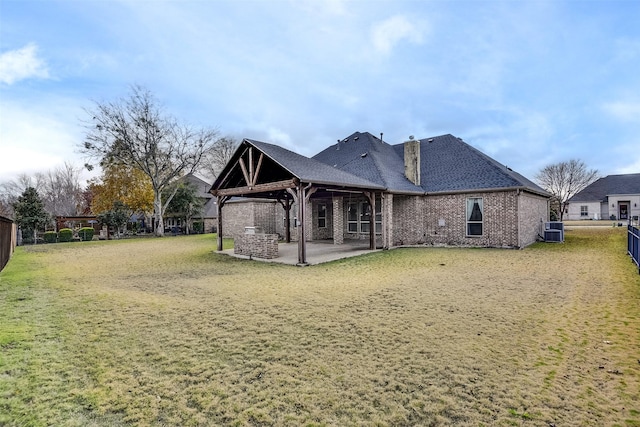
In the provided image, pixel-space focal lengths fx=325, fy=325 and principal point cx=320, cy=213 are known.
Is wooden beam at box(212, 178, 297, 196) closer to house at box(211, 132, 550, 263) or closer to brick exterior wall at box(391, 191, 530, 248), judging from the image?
house at box(211, 132, 550, 263)

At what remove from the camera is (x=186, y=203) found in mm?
30922

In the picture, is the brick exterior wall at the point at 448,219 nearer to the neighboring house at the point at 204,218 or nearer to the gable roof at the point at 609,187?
the neighboring house at the point at 204,218

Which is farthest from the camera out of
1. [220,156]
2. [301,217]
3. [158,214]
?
[220,156]

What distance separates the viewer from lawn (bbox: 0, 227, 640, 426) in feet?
9.04

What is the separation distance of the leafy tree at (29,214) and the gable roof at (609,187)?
181 feet

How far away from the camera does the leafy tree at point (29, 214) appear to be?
2220cm

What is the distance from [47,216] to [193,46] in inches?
733

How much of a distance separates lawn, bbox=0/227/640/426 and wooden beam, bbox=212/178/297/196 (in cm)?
428

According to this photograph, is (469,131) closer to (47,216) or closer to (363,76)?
(363,76)

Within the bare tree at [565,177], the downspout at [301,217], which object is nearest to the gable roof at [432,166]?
the downspout at [301,217]

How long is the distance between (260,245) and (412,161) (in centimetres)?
938

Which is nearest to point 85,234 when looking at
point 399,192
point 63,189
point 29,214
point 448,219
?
point 29,214

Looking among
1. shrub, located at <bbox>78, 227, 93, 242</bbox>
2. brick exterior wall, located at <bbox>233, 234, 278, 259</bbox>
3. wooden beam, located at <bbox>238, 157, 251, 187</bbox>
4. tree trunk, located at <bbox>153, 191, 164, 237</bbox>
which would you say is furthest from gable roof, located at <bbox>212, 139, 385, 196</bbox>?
shrub, located at <bbox>78, 227, 93, 242</bbox>

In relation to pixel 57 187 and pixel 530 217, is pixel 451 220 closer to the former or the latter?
pixel 530 217
